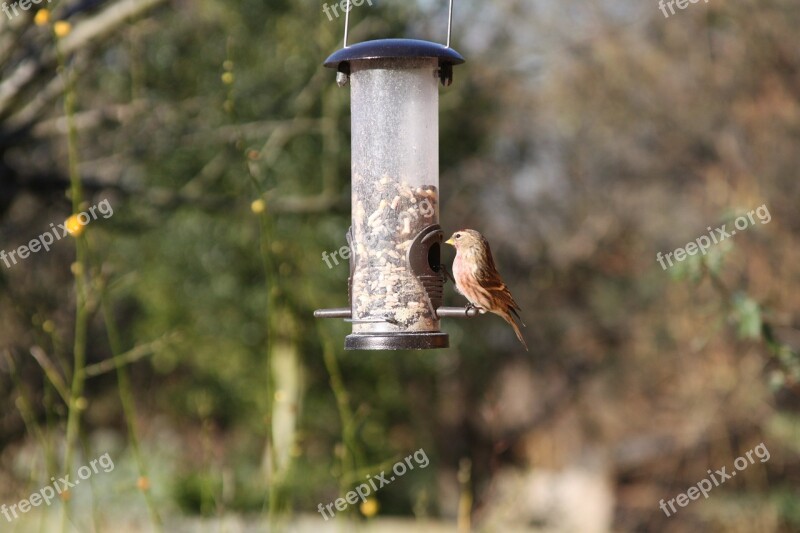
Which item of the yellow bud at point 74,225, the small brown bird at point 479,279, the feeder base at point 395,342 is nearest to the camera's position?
the yellow bud at point 74,225

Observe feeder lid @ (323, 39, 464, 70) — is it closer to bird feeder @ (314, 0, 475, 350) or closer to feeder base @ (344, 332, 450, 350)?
bird feeder @ (314, 0, 475, 350)

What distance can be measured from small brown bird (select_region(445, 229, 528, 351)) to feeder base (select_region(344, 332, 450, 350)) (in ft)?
0.83

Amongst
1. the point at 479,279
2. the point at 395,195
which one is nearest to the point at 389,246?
the point at 395,195

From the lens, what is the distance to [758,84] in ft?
37.3

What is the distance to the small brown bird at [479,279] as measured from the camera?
4281 mm

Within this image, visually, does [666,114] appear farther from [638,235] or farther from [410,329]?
[410,329]

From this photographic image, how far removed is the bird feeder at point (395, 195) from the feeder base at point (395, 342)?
0.50 feet

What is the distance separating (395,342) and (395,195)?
0.64 m

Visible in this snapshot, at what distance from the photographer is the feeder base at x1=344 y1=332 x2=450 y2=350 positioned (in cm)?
407

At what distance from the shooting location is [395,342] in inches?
161

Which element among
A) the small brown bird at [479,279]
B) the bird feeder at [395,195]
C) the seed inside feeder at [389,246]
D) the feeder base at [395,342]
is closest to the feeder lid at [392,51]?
the bird feeder at [395,195]

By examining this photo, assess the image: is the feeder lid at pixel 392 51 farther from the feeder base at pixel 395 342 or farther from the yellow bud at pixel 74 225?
the yellow bud at pixel 74 225

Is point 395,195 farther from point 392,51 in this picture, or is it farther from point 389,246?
point 392,51

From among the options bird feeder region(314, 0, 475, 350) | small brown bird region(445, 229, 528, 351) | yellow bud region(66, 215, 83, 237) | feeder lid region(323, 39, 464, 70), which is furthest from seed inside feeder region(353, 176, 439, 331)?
yellow bud region(66, 215, 83, 237)
